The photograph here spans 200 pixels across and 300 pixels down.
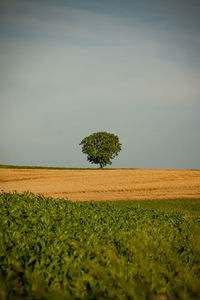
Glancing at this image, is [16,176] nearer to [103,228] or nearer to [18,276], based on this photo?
[103,228]

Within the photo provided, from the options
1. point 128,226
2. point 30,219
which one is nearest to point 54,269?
point 30,219

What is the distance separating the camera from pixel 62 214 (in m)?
7.95

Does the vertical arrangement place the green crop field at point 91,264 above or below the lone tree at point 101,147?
below

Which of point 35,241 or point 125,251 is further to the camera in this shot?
point 125,251

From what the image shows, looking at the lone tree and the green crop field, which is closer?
the green crop field

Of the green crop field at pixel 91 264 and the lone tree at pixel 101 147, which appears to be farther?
the lone tree at pixel 101 147

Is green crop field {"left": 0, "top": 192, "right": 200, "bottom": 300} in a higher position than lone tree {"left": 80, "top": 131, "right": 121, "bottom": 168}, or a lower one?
lower

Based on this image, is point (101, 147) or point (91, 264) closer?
point (91, 264)

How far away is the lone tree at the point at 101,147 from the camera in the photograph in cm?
6881

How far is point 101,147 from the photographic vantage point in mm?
70062

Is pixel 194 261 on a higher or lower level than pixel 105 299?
lower

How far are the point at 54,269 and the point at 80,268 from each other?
14.1 inches

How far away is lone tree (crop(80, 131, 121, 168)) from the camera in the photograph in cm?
6881

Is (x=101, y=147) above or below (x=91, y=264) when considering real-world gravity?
above
